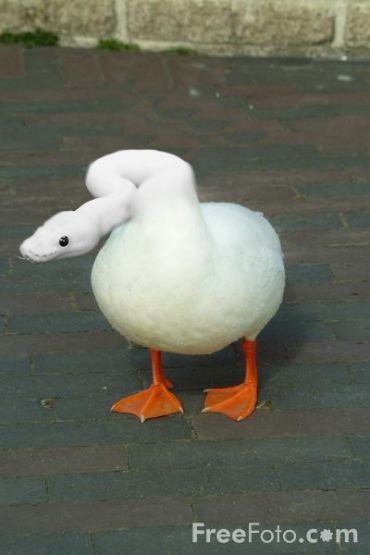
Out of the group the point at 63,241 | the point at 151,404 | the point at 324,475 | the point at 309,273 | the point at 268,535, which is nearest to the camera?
the point at 63,241

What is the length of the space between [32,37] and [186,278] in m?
4.84

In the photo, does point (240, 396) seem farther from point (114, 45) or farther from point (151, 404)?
point (114, 45)

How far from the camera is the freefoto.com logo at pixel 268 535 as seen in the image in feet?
13.7

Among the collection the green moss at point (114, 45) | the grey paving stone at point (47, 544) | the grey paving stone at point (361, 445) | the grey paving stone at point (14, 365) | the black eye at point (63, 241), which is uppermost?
the black eye at point (63, 241)

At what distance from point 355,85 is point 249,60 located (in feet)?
2.70

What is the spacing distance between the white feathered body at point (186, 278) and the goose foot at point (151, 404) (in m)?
0.39

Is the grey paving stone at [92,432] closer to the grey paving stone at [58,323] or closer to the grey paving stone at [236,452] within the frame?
the grey paving stone at [236,452]

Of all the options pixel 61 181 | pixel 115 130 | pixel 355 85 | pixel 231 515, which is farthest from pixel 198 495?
pixel 355 85

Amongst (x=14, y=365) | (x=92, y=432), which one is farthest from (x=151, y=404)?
(x=14, y=365)

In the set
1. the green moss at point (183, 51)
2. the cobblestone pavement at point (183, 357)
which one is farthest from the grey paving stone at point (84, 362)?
the green moss at point (183, 51)

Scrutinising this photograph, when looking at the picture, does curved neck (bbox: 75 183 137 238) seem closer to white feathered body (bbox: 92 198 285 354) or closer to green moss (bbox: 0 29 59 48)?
white feathered body (bbox: 92 198 285 354)

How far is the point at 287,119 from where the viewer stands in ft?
25.9

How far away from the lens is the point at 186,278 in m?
4.35

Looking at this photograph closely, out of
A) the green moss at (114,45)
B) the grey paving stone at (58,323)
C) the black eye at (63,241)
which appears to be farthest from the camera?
the green moss at (114,45)
